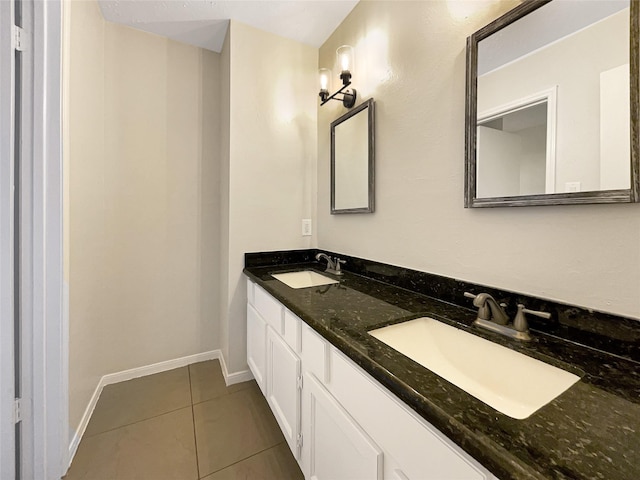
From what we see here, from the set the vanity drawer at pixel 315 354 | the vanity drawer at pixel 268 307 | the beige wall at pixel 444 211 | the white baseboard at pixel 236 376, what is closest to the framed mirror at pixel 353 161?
the beige wall at pixel 444 211

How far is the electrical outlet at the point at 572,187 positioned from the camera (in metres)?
0.82

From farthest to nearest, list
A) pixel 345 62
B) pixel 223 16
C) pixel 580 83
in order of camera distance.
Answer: pixel 223 16, pixel 345 62, pixel 580 83

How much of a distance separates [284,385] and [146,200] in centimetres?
170

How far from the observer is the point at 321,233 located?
2184 mm

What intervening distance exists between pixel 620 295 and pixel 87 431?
2448mm

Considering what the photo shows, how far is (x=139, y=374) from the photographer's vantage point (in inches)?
83.0

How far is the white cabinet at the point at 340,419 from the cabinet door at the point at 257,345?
0.04m

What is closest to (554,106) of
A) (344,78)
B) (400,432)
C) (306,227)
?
(400,432)

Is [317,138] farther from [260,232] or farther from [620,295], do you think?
[620,295]

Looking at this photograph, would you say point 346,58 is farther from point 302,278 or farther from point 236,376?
point 236,376

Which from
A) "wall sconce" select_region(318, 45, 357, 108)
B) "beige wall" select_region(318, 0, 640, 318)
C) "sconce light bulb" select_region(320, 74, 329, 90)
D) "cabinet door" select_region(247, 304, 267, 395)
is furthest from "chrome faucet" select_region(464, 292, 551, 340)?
"sconce light bulb" select_region(320, 74, 329, 90)

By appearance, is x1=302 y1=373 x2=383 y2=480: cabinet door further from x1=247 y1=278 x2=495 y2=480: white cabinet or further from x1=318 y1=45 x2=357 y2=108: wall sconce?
x1=318 y1=45 x2=357 y2=108: wall sconce

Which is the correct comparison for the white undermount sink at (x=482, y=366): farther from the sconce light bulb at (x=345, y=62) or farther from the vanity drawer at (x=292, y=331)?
the sconce light bulb at (x=345, y=62)

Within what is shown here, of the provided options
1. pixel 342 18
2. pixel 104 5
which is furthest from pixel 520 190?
pixel 104 5
